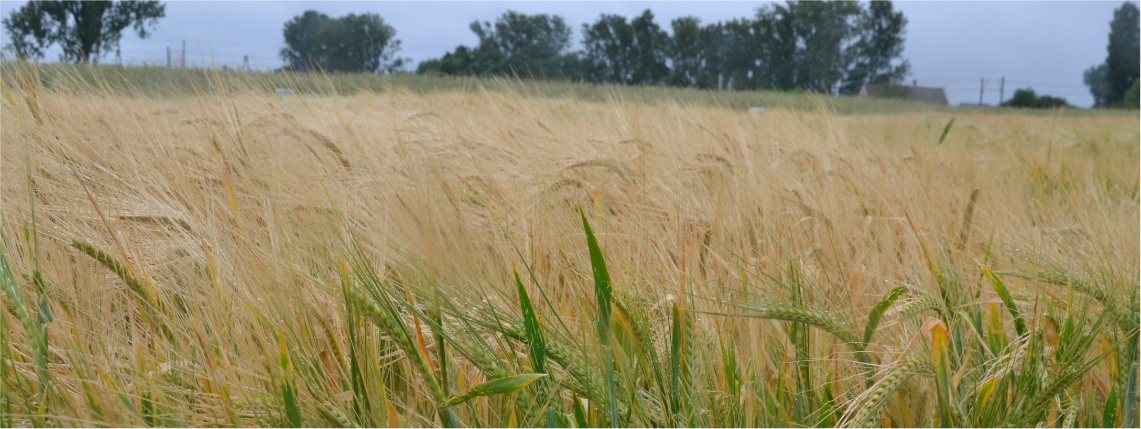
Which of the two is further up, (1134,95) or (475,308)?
(1134,95)

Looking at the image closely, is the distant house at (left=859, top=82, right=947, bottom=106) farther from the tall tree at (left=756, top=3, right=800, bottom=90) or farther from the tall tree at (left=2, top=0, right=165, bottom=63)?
the tall tree at (left=2, top=0, right=165, bottom=63)

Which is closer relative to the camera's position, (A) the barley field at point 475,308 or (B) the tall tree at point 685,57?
(A) the barley field at point 475,308

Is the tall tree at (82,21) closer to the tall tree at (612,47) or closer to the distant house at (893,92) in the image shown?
the tall tree at (612,47)

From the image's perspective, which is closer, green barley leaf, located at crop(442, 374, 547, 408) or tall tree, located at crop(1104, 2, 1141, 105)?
green barley leaf, located at crop(442, 374, 547, 408)

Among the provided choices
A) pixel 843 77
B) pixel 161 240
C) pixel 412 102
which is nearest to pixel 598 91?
pixel 843 77

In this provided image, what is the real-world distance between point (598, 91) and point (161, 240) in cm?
757

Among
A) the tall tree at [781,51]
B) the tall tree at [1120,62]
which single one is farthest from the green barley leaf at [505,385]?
the tall tree at [781,51]

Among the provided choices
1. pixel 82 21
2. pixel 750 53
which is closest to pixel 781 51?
pixel 750 53

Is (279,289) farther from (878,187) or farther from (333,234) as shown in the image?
(878,187)

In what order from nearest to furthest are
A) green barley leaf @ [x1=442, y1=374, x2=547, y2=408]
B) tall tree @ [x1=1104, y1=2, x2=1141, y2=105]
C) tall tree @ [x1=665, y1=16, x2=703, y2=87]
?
green barley leaf @ [x1=442, y1=374, x2=547, y2=408] → tall tree @ [x1=1104, y1=2, x2=1141, y2=105] → tall tree @ [x1=665, y1=16, x2=703, y2=87]

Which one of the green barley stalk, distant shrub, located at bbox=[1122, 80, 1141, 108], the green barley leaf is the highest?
distant shrub, located at bbox=[1122, 80, 1141, 108]


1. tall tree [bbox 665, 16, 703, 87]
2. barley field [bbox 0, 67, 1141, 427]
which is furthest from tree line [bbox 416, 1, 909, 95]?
barley field [bbox 0, 67, 1141, 427]

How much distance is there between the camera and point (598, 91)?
8070 mm

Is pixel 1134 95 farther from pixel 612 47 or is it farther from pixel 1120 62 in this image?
pixel 612 47
